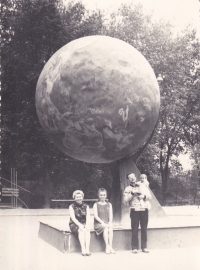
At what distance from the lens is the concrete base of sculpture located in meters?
7.77

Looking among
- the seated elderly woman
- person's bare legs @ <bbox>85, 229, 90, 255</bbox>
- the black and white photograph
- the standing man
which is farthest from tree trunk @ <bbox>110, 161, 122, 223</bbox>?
person's bare legs @ <bbox>85, 229, 90, 255</bbox>

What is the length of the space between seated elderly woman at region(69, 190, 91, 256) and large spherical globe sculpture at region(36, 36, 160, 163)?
1273mm

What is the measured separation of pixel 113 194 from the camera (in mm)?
9617

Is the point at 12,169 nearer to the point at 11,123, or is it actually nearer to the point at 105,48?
the point at 11,123

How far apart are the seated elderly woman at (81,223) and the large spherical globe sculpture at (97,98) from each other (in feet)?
4.18

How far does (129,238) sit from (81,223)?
1128 millimetres

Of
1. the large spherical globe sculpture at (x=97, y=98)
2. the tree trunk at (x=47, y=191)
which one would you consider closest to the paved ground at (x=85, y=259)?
the large spherical globe sculpture at (x=97, y=98)

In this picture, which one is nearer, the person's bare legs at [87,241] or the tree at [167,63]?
the person's bare legs at [87,241]

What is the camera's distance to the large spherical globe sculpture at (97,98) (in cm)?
813

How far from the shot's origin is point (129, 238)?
8234 millimetres

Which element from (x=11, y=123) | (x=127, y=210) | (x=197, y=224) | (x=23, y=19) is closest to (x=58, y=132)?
(x=127, y=210)

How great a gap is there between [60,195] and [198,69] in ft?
36.8

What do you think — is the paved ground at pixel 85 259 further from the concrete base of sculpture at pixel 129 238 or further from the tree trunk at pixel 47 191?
the tree trunk at pixel 47 191

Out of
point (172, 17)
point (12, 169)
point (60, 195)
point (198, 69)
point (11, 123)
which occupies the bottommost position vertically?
point (60, 195)
